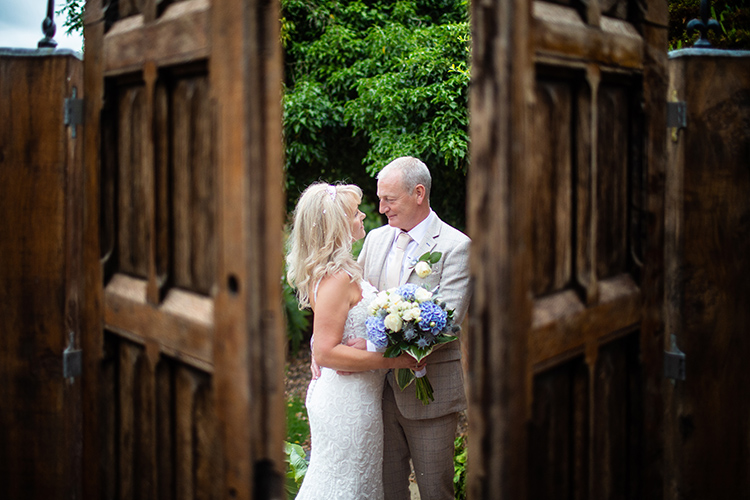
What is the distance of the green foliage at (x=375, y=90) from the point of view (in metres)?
5.79

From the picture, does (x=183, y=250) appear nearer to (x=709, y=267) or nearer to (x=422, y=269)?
(x=422, y=269)

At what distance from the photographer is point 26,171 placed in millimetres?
2252

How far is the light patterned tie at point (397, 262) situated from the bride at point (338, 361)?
251mm

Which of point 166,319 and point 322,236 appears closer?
point 166,319

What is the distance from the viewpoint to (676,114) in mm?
2180

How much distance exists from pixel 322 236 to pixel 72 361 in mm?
1301

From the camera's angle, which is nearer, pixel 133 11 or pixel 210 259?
pixel 210 259

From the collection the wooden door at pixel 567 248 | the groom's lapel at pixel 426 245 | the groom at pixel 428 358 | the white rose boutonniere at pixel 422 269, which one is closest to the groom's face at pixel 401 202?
the groom at pixel 428 358

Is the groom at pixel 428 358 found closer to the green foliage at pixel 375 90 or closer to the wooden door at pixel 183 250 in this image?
the wooden door at pixel 183 250

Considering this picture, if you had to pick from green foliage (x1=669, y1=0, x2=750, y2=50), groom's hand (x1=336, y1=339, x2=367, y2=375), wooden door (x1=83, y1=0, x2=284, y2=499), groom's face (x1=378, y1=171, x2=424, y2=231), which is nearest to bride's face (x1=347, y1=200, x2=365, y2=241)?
groom's face (x1=378, y1=171, x2=424, y2=231)

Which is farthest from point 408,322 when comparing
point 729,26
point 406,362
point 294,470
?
point 729,26

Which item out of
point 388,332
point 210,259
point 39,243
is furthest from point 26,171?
point 388,332

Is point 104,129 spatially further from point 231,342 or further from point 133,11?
point 231,342

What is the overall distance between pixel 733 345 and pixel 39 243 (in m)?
2.77
